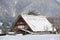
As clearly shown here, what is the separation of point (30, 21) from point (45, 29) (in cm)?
240

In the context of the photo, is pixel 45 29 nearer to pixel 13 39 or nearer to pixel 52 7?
pixel 13 39

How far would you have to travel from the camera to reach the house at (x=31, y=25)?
22.6 m

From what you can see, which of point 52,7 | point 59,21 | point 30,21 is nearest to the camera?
point 30,21

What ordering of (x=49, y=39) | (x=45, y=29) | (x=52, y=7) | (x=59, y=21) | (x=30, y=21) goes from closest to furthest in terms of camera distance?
(x=49, y=39) → (x=45, y=29) → (x=30, y=21) → (x=59, y=21) → (x=52, y=7)

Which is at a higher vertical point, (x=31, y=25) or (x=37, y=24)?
(x=37, y=24)

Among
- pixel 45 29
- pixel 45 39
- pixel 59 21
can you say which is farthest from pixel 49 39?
pixel 59 21

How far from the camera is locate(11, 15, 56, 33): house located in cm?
2259

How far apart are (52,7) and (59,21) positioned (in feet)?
79.5

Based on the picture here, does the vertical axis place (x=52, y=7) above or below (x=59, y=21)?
above

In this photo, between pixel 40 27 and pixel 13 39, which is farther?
pixel 40 27

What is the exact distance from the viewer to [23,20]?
24641mm

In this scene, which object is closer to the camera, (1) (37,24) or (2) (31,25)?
(2) (31,25)

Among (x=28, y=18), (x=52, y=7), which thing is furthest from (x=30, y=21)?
(x=52, y=7)

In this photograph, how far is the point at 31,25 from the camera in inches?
917
